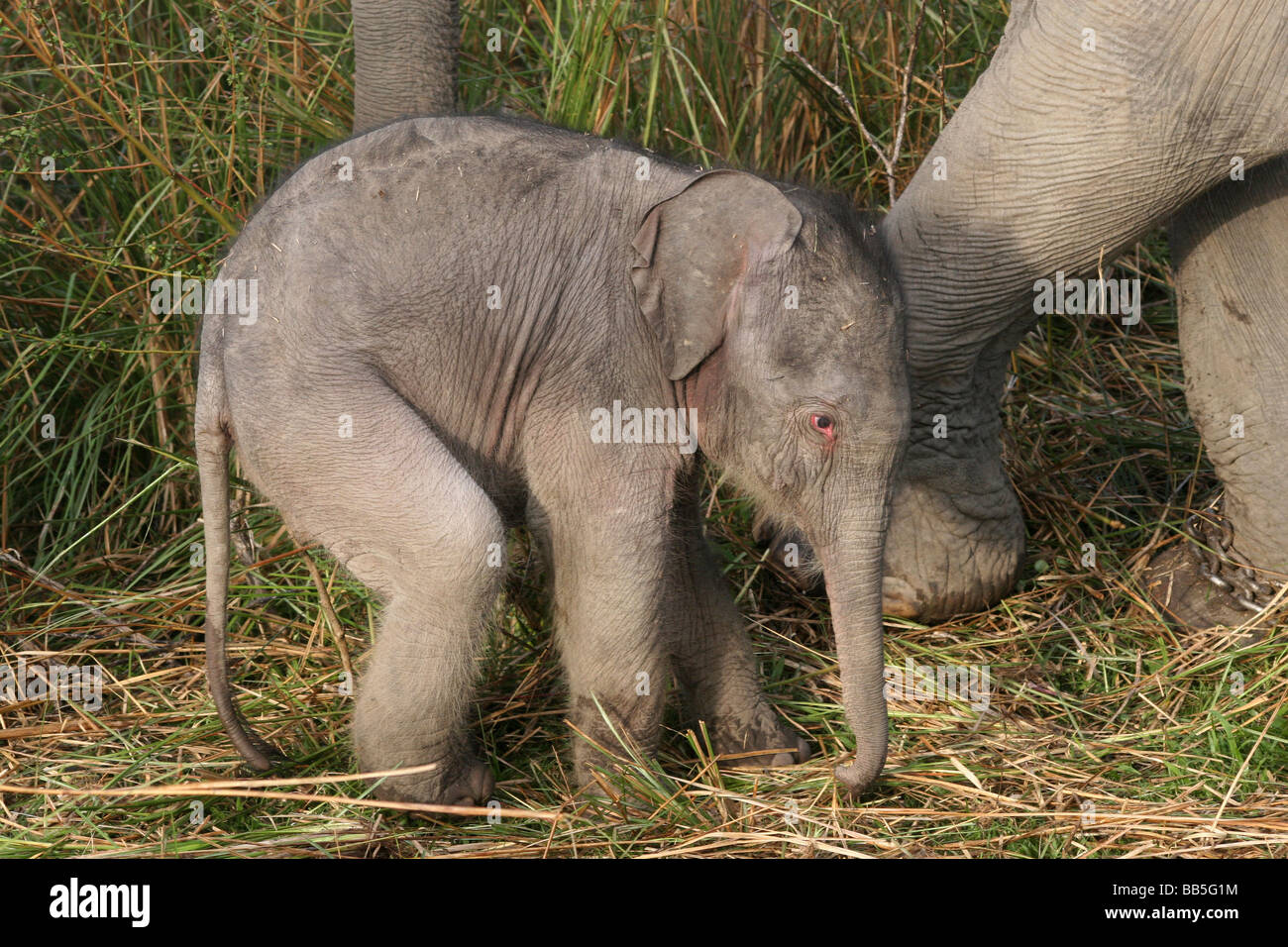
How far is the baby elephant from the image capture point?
2.78 m

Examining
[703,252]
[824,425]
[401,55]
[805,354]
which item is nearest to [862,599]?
[824,425]

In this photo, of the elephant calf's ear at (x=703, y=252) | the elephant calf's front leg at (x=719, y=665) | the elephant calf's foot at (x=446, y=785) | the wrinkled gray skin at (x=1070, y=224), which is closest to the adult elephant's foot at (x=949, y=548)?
the wrinkled gray skin at (x=1070, y=224)

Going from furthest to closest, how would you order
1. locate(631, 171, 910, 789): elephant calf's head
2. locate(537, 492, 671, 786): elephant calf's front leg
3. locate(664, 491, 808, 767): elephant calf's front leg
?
locate(664, 491, 808, 767): elephant calf's front leg < locate(537, 492, 671, 786): elephant calf's front leg < locate(631, 171, 910, 789): elephant calf's head

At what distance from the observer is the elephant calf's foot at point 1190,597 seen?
374 cm

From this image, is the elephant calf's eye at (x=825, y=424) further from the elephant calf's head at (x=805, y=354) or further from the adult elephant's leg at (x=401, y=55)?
the adult elephant's leg at (x=401, y=55)

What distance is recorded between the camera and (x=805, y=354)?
2.78 meters

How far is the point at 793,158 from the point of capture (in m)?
4.71

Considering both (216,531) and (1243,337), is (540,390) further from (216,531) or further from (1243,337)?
(1243,337)

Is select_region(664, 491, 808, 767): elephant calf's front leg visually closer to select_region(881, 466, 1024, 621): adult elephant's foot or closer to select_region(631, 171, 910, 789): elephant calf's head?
select_region(631, 171, 910, 789): elephant calf's head

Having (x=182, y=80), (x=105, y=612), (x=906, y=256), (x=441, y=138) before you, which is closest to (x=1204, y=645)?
(x=906, y=256)

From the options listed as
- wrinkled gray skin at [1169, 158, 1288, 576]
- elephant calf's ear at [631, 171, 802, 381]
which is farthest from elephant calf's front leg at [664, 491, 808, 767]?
wrinkled gray skin at [1169, 158, 1288, 576]

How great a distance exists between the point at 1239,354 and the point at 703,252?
1548mm

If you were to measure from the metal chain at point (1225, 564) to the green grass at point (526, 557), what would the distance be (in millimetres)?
114

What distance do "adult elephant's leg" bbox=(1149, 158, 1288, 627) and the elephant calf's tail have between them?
7.13 ft
